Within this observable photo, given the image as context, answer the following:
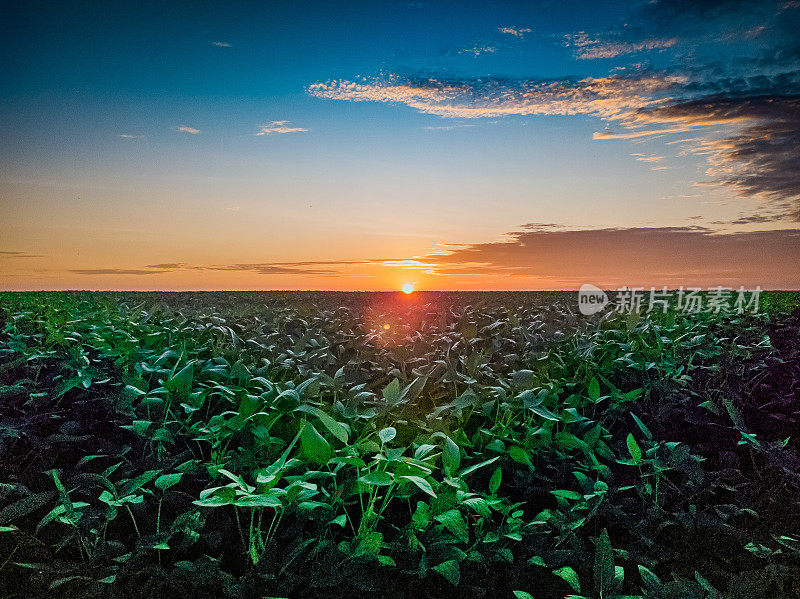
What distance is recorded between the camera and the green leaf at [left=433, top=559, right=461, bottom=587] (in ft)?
7.00

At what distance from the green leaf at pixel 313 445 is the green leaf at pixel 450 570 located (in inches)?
21.6

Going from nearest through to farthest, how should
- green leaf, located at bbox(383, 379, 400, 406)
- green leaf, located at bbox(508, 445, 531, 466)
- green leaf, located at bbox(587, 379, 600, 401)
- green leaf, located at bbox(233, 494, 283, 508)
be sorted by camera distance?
green leaf, located at bbox(233, 494, 283, 508)
green leaf, located at bbox(383, 379, 400, 406)
green leaf, located at bbox(508, 445, 531, 466)
green leaf, located at bbox(587, 379, 600, 401)

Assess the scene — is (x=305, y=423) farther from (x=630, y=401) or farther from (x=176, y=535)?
(x=630, y=401)

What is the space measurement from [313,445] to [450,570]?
2.08 feet

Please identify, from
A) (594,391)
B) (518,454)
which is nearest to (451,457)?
(518,454)

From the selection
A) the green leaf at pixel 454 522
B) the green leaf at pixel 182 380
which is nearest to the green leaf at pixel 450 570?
the green leaf at pixel 454 522

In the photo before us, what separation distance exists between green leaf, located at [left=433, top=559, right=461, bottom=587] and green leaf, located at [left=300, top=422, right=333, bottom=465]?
55 cm

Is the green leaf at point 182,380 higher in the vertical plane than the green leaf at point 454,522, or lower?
higher

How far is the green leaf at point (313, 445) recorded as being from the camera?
89.5 inches

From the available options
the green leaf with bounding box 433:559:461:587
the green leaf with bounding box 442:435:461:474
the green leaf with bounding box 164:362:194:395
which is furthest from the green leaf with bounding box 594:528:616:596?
the green leaf with bounding box 164:362:194:395

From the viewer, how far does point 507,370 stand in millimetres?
4625

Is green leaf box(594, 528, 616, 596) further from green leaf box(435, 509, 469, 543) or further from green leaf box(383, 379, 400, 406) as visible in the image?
green leaf box(383, 379, 400, 406)

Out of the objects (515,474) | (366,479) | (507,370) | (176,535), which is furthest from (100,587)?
(507,370)

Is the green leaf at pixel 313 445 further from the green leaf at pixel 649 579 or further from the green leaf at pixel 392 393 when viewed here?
the green leaf at pixel 649 579
